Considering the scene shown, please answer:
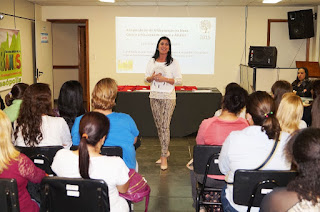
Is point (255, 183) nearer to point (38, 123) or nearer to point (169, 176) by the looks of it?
point (38, 123)

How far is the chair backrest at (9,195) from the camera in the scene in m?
1.88

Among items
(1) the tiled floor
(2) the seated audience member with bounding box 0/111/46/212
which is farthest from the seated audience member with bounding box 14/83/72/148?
(1) the tiled floor

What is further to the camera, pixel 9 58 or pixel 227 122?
pixel 9 58

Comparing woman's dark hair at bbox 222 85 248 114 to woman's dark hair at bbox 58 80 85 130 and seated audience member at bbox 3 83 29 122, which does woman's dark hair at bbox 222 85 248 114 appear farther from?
seated audience member at bbox 3 83 29 122

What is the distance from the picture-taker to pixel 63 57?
1097cm

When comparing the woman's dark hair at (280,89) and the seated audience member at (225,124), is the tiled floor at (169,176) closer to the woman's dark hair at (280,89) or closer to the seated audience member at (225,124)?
the seated audience member at (225,124)

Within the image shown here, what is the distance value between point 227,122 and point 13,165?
63.7 inches

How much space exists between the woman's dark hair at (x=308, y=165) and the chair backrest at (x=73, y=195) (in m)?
0.96

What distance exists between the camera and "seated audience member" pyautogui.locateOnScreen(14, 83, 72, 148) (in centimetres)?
276

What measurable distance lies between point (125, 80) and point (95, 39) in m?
1.21

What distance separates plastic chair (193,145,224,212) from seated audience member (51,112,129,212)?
860 millimetres

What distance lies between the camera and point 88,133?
6.66 ft

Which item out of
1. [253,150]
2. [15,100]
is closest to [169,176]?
[15,100]

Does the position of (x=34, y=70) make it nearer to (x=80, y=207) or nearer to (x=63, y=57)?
(x=63, y=57)
